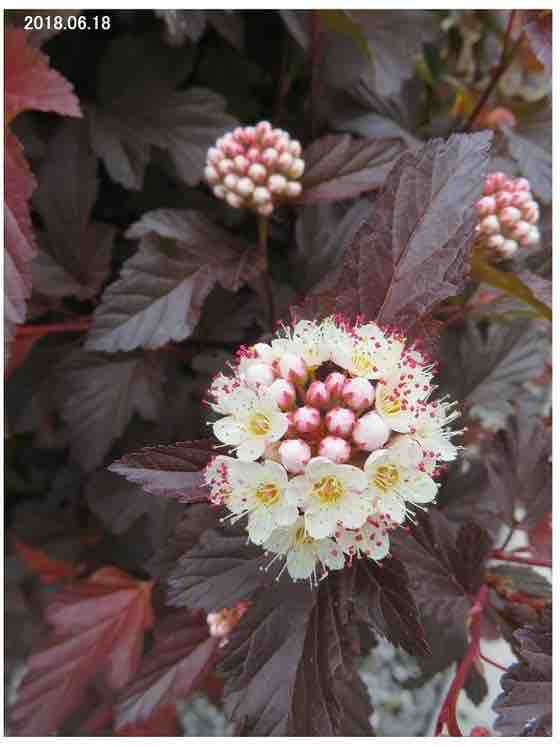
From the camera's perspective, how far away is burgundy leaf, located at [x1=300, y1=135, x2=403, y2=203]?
2.44 ft

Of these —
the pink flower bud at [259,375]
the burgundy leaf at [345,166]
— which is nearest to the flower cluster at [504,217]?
the burgundy leaf at [345,166]

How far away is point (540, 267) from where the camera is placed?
86 centimetres

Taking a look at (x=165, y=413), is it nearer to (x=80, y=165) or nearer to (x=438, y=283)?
(x=80, y=165)

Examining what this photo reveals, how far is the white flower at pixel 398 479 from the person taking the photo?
469 mm

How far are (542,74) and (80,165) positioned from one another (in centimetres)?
69

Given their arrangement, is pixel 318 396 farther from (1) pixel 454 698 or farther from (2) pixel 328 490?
(1) pixel 454 698

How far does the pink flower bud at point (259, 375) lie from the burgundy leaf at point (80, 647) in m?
0.53

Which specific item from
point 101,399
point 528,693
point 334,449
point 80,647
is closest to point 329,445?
point 334,449

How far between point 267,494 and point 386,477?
0.08 metres

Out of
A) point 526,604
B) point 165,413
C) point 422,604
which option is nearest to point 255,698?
point 422,604

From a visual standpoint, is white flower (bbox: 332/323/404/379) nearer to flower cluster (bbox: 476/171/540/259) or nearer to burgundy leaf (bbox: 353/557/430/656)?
burgundy leaf (bbox: 353/557/430/656)

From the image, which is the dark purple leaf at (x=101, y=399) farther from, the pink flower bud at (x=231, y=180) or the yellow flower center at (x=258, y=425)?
the yellow flower center at (x=258, y=425)

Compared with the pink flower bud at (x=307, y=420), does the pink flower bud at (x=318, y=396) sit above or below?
above

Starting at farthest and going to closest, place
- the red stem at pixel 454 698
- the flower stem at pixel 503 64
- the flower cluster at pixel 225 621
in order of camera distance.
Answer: the flower stem at pixel 503 64
the flower cluster at pixel 225 621
the red stem at pixel 454 698
